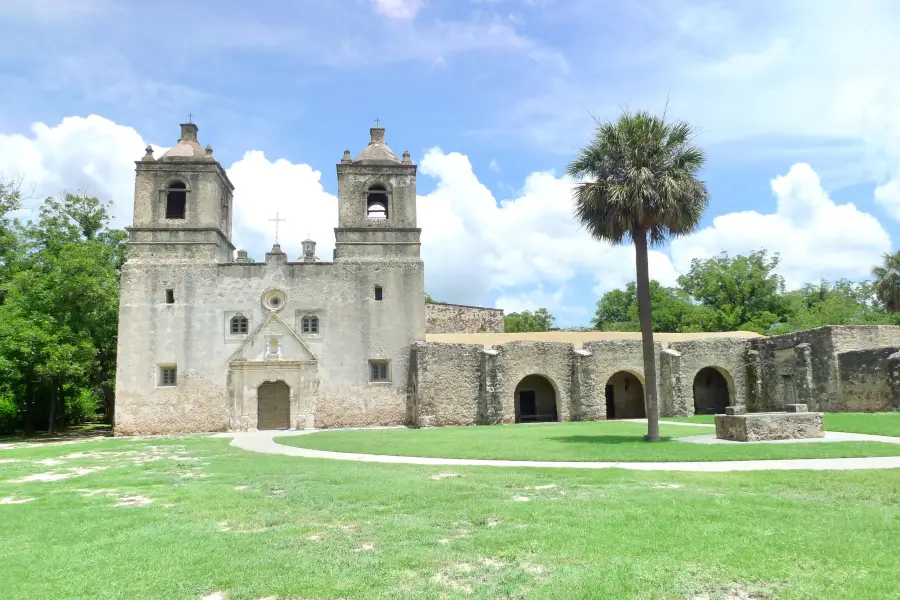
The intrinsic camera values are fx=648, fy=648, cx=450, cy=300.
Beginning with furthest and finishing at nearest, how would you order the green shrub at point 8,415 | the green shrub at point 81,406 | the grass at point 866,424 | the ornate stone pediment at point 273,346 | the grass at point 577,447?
the green shrub at point 81,406, the green shrub at point 8,415, the ornate stone pediment at point 273,346, the grass at point 866,424, the grass at point 577,447

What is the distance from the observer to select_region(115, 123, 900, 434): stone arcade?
2789 centimetres

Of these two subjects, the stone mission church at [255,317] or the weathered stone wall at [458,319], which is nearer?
the stone mission church at [255,317]

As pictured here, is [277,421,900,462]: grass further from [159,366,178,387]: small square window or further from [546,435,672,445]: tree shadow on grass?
[159,366,178,387]: small square window

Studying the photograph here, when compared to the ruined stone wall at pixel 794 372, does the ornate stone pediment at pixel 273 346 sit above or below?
above

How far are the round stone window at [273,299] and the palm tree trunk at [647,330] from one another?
54.6 ft

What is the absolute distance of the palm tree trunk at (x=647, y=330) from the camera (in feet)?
56.8

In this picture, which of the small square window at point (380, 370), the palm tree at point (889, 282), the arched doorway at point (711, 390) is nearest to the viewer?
the small square window at point (380, 370)

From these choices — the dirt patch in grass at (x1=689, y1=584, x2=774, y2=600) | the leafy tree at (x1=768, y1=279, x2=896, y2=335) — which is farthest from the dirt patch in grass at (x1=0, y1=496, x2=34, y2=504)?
the leafy tree at (x1=768, y1=279, x2=896, y2=335)

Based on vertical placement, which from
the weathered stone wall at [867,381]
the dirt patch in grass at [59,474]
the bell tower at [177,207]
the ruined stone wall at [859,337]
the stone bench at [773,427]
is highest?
the bell tower at [177,207]

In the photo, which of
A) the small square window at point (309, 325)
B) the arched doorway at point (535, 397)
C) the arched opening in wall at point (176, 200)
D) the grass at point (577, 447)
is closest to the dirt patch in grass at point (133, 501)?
the grass at point (577, 447)

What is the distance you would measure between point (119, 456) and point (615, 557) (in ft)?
51.0

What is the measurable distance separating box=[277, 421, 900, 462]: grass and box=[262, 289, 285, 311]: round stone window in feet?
27.2

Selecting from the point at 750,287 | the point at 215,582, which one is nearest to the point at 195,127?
the point at 215,582

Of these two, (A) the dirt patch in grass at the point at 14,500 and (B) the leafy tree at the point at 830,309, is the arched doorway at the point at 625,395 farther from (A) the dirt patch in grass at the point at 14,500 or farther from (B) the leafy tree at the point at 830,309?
(A) the dirt patch in grass at the point at 14,500
